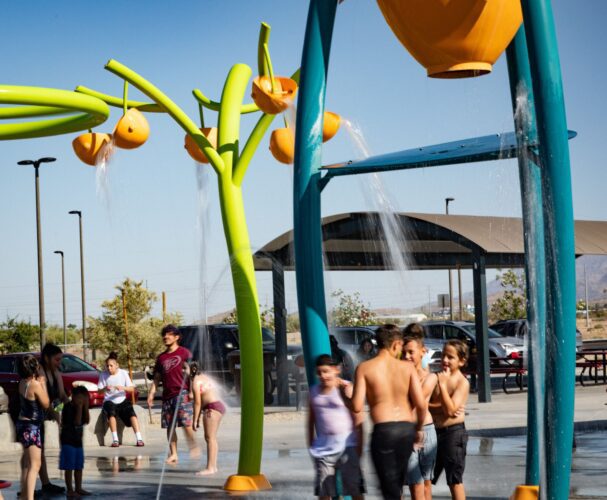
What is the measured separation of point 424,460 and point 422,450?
0.09 m

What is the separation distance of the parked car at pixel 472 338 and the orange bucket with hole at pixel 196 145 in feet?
42.6

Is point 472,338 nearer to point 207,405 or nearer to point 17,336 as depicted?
point 207,405

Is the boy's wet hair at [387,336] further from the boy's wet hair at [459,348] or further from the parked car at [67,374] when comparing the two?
the parked car at [67,374]

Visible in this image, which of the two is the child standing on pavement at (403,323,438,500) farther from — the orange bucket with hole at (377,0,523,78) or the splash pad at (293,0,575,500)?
the orange bucket with hole at (377,0,523,78)

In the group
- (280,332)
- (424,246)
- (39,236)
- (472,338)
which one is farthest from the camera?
(39,236)

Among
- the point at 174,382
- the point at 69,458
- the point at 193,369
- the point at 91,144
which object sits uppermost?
the point at 91,144

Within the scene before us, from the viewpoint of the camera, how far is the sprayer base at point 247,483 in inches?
389

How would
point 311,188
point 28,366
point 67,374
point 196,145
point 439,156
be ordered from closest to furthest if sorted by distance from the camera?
point 439,156, point 311,188, point 28,366, point 196,145, point 67,374

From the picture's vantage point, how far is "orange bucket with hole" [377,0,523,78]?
6719 millimetres

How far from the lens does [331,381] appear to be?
23.7ft

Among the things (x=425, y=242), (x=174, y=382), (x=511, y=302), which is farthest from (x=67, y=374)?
(x=511, y=302)

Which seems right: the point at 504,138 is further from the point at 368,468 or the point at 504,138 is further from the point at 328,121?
the point at 368,468

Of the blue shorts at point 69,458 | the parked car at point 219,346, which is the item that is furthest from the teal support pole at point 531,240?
the parked car at point 219,346

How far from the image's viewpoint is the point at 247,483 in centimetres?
990
